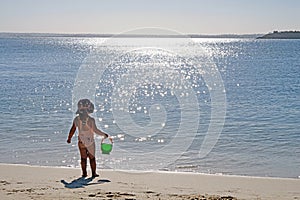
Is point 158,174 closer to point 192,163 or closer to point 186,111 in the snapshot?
point 192,163

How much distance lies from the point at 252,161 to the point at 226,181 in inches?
170

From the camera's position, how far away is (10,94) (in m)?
34.0

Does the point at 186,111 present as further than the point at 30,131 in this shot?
Yes

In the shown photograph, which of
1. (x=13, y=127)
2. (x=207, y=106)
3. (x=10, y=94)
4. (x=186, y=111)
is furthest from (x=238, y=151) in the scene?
(x=10, y=94)

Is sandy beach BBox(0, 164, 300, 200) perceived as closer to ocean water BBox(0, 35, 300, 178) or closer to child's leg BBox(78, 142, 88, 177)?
child's leg BBox(78, 142, 88, 177)

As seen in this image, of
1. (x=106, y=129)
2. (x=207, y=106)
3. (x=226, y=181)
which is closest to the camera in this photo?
(x=226, y=181)

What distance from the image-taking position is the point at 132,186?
9312mm

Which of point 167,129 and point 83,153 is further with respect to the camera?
point 167,129

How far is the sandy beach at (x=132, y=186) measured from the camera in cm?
855

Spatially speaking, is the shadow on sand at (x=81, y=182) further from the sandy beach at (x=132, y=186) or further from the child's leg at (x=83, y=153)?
the child's leg at (x=83, y=153)

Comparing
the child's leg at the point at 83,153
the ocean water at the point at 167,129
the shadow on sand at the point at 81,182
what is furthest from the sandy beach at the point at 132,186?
the ocean water at the point at 167,129

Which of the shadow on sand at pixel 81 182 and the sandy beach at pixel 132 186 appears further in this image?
the shadow on sand at pixel 81 182

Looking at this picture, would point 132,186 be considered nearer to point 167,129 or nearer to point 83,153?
point 83,153

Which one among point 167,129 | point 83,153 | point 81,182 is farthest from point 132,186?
point 167,129
